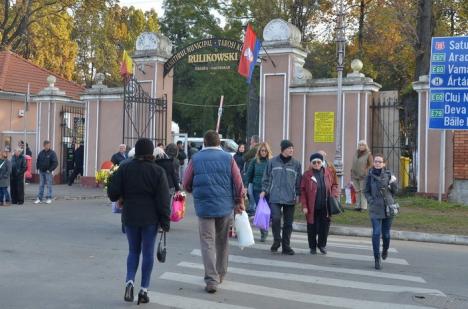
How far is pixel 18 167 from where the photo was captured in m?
17.3

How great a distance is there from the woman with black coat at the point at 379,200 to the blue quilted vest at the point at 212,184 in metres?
2.61

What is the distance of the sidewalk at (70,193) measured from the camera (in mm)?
18922

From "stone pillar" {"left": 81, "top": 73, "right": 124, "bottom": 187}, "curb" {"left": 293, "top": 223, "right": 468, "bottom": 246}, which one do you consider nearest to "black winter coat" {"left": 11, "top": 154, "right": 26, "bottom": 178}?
"stone pillar" {"left": 81, "top": 73, "right": 124, "bottom": 187}

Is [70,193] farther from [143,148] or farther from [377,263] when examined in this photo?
[143,148]

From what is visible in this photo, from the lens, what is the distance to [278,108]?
18328 mm

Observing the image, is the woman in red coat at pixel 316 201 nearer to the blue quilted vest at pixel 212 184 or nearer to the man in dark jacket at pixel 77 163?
the blue quilted vest at pixel 212 184

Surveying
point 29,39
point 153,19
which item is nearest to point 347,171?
point 29,39

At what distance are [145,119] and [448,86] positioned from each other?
33.2 ft

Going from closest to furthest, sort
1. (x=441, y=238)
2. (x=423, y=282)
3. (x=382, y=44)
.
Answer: (x=423, y=282) < (x=441, y=238) < (x=382, y=44)

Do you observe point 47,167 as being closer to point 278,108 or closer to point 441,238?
point 278,108

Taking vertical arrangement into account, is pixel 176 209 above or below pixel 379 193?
below

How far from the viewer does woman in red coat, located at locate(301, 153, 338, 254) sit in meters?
9.71

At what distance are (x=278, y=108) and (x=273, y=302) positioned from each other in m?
12.2

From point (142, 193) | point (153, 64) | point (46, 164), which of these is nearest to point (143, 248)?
point (142, 193)
